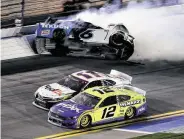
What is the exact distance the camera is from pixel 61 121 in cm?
1741

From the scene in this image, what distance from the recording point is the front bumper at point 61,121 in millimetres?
17250

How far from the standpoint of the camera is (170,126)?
690 inches

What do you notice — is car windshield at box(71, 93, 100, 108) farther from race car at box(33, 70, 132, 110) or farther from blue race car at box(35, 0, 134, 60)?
blue race car at box(35, 0, 134, 60)

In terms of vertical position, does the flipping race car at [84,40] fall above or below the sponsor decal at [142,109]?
above

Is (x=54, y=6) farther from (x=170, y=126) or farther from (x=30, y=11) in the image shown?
(x=170, y=126)

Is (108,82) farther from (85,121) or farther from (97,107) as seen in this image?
(85,121)

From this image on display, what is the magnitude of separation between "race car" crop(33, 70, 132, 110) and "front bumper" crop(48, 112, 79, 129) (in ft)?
4.12

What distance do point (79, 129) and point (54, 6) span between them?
15.6 metres

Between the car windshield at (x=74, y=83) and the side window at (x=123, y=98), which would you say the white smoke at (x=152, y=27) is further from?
the side window at (x=123, y=98)

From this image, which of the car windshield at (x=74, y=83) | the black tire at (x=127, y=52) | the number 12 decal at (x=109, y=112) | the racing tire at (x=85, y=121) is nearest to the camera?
the racing tire at (x=85, y=121)

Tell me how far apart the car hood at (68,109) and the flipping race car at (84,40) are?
936 centimetres

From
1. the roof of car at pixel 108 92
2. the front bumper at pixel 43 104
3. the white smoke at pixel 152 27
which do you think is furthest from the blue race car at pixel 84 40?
the roof of car at pixel 108 92

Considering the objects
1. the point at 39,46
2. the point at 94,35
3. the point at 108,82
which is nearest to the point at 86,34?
the point at 94,35

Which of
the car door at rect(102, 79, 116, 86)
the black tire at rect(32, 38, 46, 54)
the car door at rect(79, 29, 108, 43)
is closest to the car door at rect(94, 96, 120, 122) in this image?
the car door at rect(102, 79, 116, 86)
